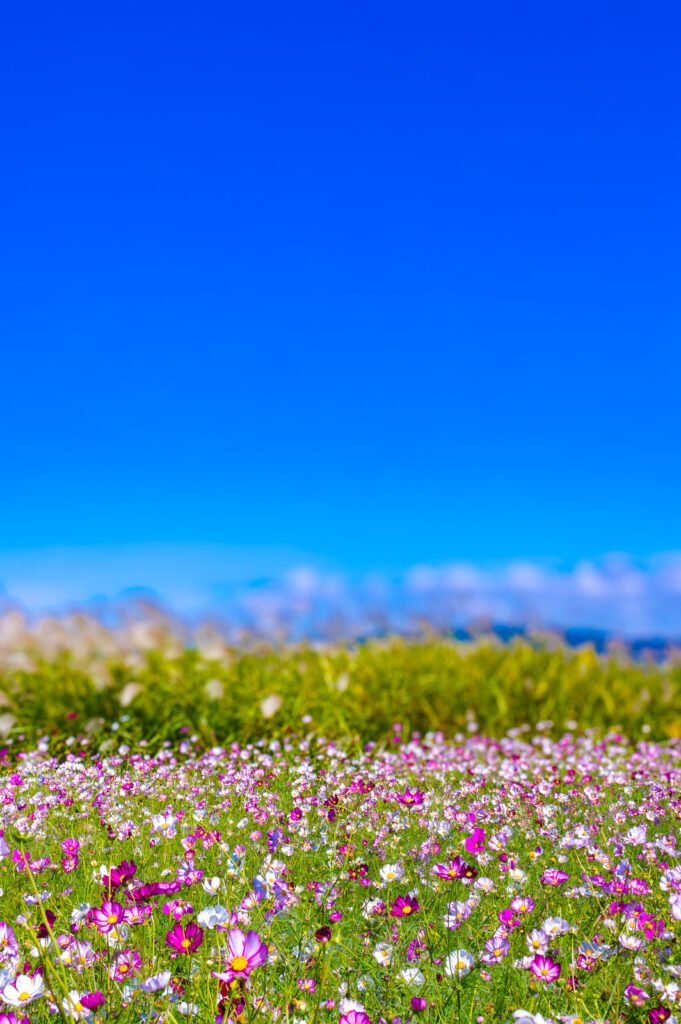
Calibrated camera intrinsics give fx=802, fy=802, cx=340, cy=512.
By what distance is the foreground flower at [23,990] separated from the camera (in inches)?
100

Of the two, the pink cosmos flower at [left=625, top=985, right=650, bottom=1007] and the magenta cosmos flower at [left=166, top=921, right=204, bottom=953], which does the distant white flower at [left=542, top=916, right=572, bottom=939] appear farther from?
the magenta cosmos flower at [left=166, top=921, right=204, bottom=953]

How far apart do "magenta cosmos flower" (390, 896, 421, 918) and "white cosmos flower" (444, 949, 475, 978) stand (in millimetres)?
204

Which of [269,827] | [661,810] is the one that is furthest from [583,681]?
[269,827]

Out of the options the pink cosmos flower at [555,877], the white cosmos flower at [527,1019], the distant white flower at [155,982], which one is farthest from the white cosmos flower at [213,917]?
the pink cosmos flower at [555,877]

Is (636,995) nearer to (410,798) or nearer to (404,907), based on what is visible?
(404,907)

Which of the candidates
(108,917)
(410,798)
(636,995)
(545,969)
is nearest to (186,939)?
(108,917)

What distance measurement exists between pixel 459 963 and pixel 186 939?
3.01 feet

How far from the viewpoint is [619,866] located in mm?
3115

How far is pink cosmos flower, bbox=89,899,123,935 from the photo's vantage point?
2.71 metres

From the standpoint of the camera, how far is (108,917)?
2.72 meters

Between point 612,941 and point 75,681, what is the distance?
21.0 feet

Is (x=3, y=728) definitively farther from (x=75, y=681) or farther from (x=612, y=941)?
(x=612, y=941)

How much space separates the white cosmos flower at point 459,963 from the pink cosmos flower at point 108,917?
114 cm

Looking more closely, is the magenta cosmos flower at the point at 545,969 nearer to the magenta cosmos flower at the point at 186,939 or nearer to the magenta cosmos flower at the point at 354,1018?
the magenta cosmos flower at the point at 354,1018
